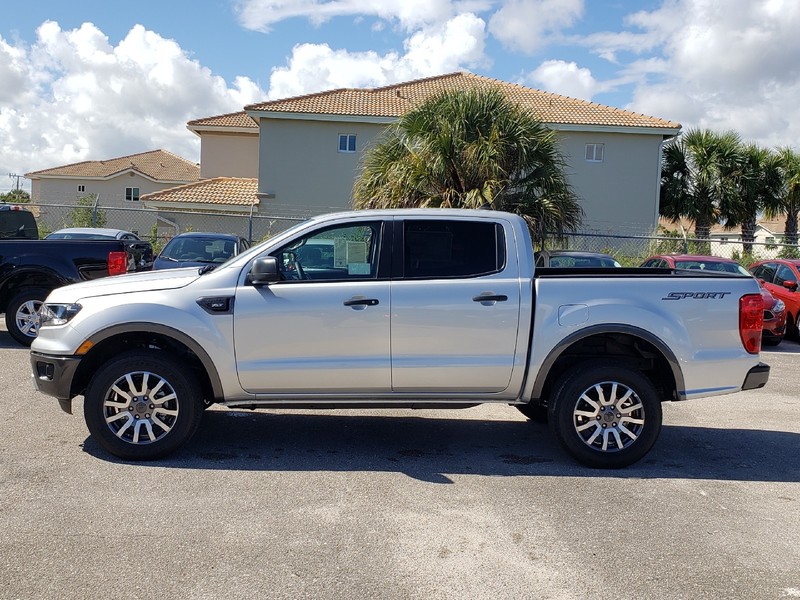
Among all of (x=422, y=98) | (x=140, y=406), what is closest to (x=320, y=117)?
(x=422, y=98)

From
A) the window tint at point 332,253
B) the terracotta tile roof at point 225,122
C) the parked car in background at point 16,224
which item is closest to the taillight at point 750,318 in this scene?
the window tint at point 332,253

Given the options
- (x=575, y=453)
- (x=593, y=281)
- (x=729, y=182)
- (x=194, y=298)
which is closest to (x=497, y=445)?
(x=575, y=453)

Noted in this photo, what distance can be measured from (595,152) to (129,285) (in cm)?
2509

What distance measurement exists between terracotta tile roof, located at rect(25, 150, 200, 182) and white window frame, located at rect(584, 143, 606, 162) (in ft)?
96.8

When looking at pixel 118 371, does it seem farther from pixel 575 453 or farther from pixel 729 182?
pixel 729 182

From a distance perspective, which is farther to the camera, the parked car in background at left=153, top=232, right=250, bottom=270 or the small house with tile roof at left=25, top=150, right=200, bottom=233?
the small house with tile roof at left=25, top=150, right=200, bottom=233

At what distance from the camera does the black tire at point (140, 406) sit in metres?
5.76

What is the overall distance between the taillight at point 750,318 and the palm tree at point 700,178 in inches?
947

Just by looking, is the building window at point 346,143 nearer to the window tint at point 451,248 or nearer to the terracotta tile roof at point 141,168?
the window tint at point 451,248

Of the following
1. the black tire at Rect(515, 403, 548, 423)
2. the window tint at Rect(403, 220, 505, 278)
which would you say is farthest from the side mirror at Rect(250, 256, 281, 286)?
the black tire at Rect(515, 403, 548, 423)

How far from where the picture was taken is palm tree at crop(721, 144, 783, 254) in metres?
28.4

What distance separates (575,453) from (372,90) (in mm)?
27231

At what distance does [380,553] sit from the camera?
4355mm

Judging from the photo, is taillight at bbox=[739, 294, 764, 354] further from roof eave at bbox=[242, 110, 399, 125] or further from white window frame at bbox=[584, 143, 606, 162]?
white window frame at bbox=[584, 143, 606, 162]
